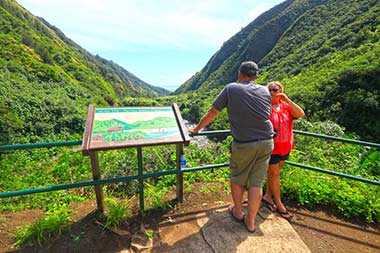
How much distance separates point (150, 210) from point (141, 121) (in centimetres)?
116

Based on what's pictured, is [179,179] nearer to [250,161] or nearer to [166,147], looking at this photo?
[250,161]

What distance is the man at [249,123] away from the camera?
2422mm

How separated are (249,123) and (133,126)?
1.24 m

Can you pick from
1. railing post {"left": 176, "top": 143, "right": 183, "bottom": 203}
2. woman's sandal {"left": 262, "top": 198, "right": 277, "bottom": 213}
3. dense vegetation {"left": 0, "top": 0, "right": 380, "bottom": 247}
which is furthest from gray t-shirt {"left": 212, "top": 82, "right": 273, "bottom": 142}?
dense vegetation {"left": 0, "top": 0, "right": 380, "bottom": 247}

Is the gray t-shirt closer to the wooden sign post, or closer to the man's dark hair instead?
the man's dark hair

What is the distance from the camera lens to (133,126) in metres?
2.78

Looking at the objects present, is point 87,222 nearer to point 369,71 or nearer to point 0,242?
point 0,242

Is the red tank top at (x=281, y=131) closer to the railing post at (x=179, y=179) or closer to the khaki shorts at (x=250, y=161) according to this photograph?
the khaki shorts at (x=250, y=161)

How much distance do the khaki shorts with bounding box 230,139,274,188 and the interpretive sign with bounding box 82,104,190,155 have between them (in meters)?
0.56

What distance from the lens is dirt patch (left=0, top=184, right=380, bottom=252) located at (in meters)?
2.60

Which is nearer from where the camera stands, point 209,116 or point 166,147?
point 209,116

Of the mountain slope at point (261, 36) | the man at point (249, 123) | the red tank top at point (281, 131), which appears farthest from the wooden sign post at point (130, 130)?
the mountain slope at point (261, 36)

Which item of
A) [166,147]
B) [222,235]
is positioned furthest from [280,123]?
[166,147]

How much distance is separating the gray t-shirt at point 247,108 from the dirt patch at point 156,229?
4.34 ft
